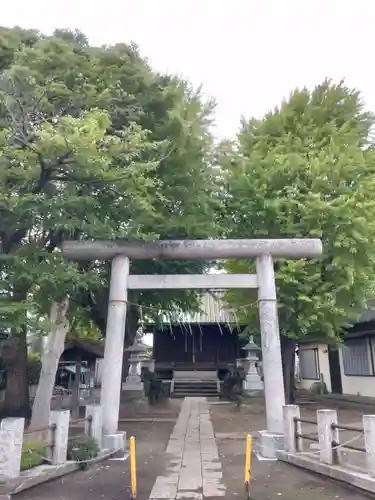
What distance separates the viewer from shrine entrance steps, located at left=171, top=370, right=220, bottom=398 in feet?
89.7

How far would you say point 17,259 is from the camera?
10609mm

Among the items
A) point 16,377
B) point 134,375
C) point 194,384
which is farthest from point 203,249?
point 194,384

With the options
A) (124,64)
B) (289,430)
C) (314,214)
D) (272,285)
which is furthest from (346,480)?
(124,64)

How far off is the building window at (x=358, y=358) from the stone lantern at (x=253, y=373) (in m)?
4.69

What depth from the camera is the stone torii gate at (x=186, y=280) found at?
11.7 m

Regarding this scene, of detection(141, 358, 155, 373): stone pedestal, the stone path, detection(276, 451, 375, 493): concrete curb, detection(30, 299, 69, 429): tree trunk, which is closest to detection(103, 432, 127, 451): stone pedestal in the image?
the stone path

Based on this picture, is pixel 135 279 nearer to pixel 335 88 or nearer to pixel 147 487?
pixel 147 487

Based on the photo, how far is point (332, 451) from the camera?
8766mm

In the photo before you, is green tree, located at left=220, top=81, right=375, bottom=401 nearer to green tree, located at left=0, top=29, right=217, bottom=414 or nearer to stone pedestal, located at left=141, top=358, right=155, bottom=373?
green tree, located at left=0, top=29, right=217, bottom=414

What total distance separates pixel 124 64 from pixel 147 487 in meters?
10.2

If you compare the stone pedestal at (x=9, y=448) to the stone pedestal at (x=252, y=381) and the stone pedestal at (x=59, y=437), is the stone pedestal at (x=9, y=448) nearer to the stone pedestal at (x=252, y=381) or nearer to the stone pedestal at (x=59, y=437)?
the stone pedestal at (x=59, y=437)

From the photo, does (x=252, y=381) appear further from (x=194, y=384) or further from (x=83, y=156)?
(x=83, y=156)

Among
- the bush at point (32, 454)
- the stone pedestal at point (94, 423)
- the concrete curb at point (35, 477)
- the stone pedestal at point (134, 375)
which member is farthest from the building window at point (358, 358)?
the bush at point (32, 454)

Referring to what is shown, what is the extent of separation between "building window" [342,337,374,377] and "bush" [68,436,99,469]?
1582 centimetres
